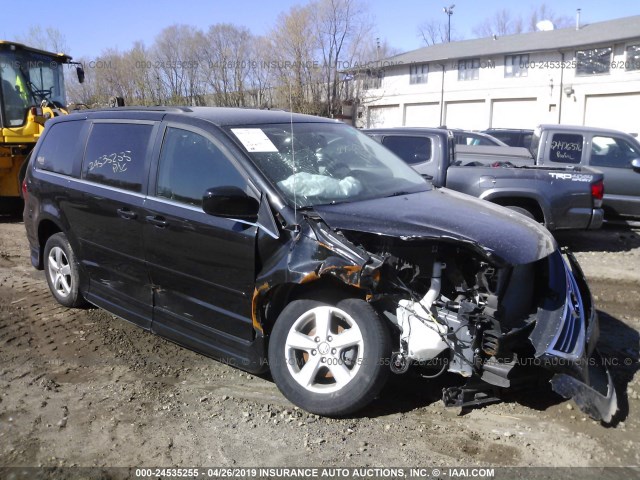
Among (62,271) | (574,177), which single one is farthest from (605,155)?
(62,271)

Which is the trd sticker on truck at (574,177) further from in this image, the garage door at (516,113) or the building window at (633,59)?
the garage door at (516,113)

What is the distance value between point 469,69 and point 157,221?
39833 millimetres

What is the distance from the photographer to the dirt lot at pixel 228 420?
319 centimetres

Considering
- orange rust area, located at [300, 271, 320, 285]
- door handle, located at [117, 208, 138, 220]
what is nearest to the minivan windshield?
orange rust area, located at [300, 271, 320, 285]

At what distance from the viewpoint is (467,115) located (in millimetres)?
40219

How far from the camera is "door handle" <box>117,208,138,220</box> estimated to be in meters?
4.37

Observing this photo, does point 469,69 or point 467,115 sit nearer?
point 467,115

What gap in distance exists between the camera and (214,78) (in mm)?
24500

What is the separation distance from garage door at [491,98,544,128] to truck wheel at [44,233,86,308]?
35445mm

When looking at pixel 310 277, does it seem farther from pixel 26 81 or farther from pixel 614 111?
pixel 614 111

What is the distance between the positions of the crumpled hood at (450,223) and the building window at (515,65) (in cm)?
3675

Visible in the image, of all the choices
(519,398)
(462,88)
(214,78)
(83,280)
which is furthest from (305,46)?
(519,398)

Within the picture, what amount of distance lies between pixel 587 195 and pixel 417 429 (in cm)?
579

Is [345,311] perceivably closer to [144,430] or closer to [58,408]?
[144,430]
